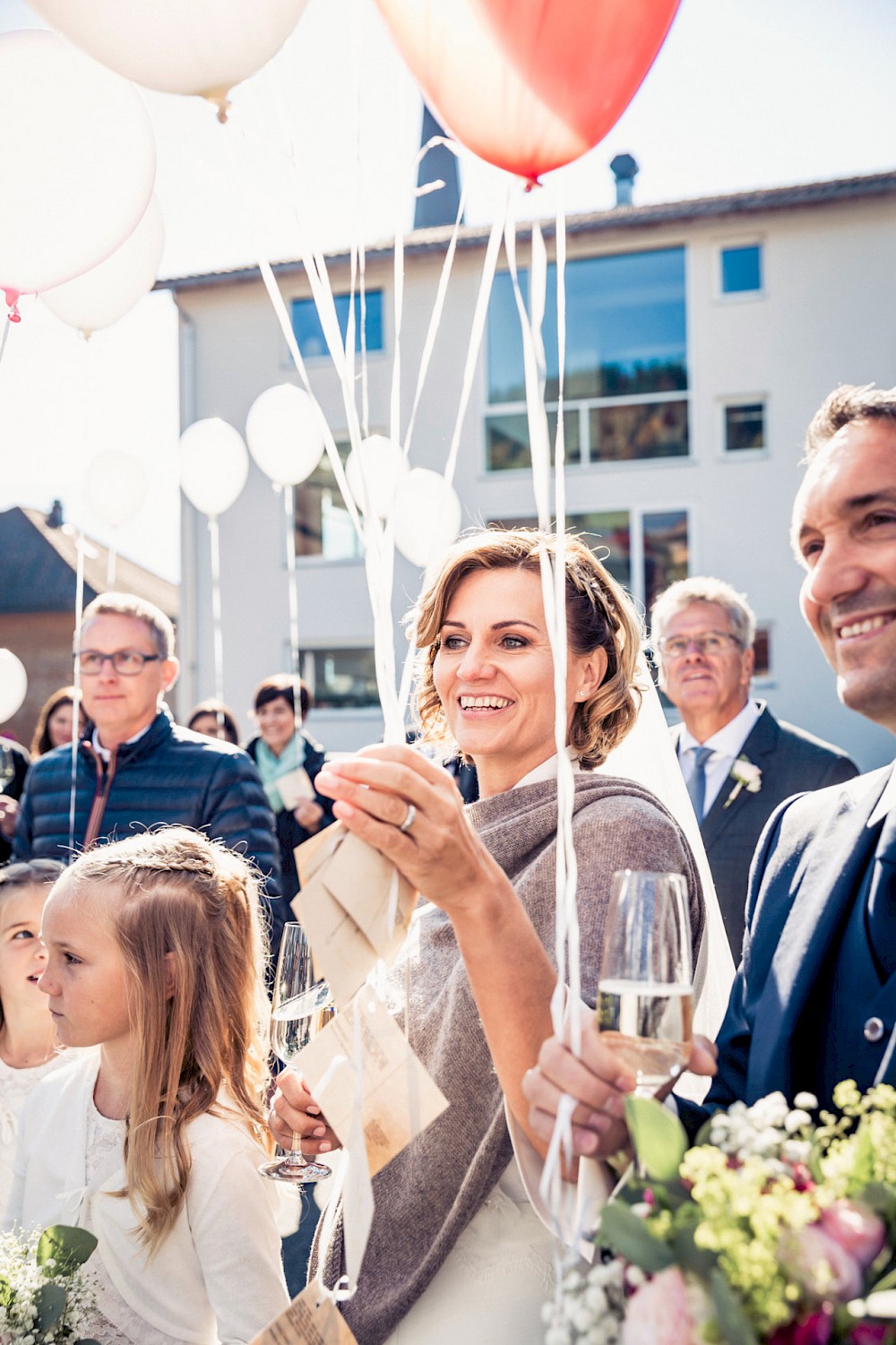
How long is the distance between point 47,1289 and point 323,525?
43.9 ft

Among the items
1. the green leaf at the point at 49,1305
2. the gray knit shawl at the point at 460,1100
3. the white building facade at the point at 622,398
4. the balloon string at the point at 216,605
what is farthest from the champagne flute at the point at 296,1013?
the white building facade at the point at 622,398

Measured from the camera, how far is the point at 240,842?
11.6ft

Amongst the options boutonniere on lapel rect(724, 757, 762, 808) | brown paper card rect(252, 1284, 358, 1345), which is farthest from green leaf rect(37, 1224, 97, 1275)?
boutonniere on lapel rect(724, 757, 762, 808)

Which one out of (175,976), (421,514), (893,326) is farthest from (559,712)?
(893,326)

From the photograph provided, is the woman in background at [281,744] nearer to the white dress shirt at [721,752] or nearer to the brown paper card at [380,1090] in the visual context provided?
the white dress shirt at [721,752]

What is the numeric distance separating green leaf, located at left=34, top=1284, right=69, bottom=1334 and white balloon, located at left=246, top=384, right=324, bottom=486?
17.1 ft

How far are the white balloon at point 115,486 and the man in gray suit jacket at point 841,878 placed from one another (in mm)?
5058

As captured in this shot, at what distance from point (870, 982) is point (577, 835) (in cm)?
44

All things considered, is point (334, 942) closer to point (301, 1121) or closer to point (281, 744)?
point (301, 1121)

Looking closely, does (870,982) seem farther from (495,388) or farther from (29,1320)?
(495,388)

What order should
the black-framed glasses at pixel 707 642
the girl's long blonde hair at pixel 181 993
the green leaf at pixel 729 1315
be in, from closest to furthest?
the green leaf at pixel 729 1315 → the girl's long blonde hair at pixel 181 993 → the black-framed glasses at pixel 707 642

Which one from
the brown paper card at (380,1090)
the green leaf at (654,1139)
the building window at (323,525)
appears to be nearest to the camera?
the green leaf at (654,1139)

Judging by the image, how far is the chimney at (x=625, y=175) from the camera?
1445 centimetres

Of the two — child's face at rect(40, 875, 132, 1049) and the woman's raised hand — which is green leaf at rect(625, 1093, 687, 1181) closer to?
the woman's raised hand
